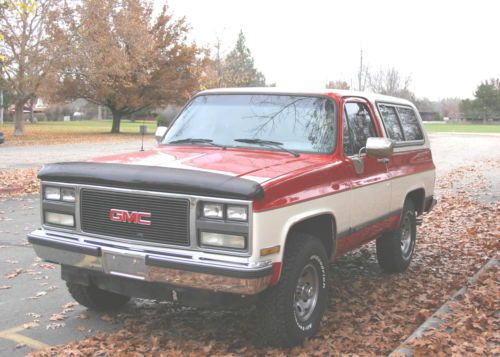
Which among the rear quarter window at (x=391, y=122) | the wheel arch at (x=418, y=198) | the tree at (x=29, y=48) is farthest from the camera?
the tree at (x=29, y=48)

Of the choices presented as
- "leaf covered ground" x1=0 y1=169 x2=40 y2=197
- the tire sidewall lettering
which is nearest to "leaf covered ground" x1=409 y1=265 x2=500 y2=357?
the tire sidewall lettering

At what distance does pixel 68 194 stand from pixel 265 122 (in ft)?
6.04

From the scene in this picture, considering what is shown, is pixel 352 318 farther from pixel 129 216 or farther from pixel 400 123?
pixel 400 123

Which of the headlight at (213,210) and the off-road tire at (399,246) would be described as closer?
the headlight at (213,210)

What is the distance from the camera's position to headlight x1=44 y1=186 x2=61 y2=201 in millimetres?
4410

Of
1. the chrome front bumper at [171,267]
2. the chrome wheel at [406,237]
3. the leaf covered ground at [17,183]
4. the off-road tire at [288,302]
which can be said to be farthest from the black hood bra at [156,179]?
the leaf covered ground at [17,183]

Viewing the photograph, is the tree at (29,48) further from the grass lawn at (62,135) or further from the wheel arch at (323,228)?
the wheel arch at (323,228)

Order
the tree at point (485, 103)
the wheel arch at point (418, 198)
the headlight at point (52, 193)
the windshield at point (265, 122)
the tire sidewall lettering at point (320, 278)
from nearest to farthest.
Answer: the tire sidewall lettering at point (320, 278), the headlight at point (52, 193), the windshield at point (265, 122), the wheel arch at point (418, 198), the tree at point (485, 103)

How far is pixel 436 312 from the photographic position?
4926 mm

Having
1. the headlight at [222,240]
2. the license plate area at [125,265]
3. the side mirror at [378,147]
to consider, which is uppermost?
the side mirror at [378,147]

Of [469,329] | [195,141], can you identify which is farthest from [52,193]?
[469,329]

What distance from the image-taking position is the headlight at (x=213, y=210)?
148 inches

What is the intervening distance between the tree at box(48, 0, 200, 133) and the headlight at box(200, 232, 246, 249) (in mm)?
30338

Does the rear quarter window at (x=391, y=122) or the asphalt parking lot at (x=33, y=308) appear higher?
the rear quarter window at (x=391, y=122)
